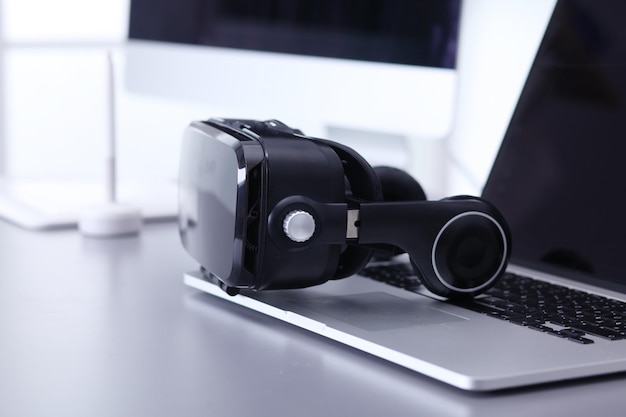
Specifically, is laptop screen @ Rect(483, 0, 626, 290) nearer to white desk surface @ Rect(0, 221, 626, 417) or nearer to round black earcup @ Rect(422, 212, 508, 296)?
round black earcup @ Rect(422, 212, 508, 296)

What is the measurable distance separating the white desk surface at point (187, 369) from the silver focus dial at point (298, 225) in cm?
7

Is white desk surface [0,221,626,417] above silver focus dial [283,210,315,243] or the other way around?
the other way around

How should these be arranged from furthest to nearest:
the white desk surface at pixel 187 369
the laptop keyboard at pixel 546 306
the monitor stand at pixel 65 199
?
the monitor stand at pixel 65 199, the laptop keyboard at pixel 546 306, the white desk surface at pixel 187 369

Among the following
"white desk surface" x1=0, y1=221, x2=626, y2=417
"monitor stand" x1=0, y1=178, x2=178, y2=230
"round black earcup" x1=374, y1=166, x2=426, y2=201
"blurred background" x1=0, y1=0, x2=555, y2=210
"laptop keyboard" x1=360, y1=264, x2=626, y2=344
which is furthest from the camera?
"blurred background" x1=0, y1=0, x2=555, y2=210

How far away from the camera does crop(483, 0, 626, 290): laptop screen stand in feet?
2.46

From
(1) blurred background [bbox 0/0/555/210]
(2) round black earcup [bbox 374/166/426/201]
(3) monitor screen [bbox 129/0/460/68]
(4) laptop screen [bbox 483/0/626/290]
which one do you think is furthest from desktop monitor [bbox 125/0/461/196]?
(1) blurred background [bbox 0/0/555/210]

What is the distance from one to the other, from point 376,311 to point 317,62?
1.75 feet

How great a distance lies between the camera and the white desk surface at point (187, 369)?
18.0 inches

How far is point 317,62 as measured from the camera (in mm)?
1078

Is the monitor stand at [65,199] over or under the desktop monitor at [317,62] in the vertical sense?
under

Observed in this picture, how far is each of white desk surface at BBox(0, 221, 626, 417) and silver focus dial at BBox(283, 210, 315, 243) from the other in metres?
0.07

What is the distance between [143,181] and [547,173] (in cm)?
64

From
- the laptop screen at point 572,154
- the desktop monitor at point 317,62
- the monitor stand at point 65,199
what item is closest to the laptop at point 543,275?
the laptop screen at point 572,154

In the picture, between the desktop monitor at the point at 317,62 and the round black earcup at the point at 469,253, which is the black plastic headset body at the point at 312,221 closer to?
the round black earcup at the point at 469,253
